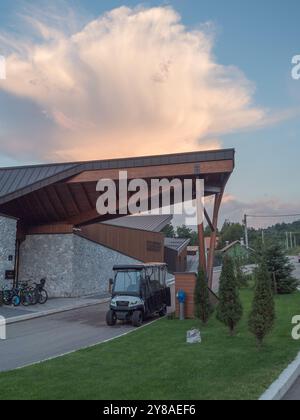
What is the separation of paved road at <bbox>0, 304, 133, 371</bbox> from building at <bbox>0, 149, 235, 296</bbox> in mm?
5215

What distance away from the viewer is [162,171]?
19.1m

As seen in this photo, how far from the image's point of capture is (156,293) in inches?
691

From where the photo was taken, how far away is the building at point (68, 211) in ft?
62.4

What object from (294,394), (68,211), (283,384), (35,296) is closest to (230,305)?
(283,384)

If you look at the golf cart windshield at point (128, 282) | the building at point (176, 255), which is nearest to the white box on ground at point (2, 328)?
the golf cart windshield at point (128, 282)

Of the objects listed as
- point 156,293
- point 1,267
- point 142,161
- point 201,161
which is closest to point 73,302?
point 1,267

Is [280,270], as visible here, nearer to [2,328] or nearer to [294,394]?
[2,328]

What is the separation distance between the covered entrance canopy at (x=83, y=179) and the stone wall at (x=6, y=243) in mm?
1116

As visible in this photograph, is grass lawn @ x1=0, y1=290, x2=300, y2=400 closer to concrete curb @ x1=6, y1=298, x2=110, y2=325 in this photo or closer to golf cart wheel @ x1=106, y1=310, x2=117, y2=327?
golf cart wheel @ x1=106, y1=310, x2=117, y2=327

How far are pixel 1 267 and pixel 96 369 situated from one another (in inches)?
569

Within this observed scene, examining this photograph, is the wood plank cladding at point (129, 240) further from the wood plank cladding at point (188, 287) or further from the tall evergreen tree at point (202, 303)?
the tall evergreen tree at point (202, 303)

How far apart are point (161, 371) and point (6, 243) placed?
15.8 m

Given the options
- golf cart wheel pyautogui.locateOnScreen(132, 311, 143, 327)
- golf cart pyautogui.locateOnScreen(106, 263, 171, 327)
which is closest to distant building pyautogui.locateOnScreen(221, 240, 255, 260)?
golf cart pyautogui.locateOnScreen(106, 263, 171, 327)
